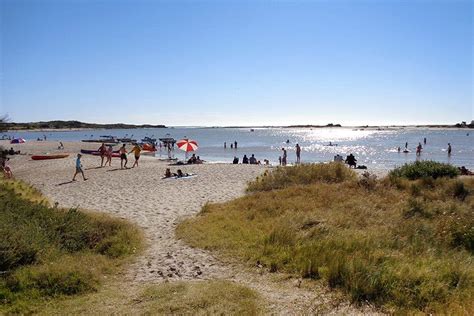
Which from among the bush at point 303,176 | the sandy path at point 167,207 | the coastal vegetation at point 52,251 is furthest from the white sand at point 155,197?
the bush at point 303,176

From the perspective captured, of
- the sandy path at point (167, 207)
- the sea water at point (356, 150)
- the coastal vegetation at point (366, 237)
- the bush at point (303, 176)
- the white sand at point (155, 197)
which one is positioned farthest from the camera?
the sea water at point (356, 150)

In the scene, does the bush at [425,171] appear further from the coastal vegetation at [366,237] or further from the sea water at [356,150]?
the sea water at [356,150]

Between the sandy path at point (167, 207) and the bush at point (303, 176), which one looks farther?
the bush at point (303, 176)

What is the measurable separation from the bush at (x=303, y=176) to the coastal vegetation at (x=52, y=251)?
24.8 ft

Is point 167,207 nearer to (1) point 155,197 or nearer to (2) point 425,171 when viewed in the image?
(1) point 155,197

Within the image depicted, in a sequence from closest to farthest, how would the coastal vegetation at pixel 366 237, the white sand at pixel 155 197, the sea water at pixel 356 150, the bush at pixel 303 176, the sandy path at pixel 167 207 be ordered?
the coastal vegetation at pixel 366 237
the sandy path at pixel 167 207
the white sand at pixel 155 197
the bush at pixel 303 176
the sea water at pixel 356 150

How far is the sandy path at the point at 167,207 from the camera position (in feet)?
21.1

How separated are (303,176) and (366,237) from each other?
8.52 meters

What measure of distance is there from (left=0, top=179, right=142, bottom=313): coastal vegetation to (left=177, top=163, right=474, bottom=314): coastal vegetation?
5.76ft

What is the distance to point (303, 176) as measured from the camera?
1722 centimetres

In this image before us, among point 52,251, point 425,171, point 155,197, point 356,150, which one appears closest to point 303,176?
point 425,171

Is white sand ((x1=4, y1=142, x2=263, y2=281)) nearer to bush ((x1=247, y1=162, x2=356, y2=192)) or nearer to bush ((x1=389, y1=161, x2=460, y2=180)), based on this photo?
bush ((x1=247, y1=162, x2=356, y2=192))

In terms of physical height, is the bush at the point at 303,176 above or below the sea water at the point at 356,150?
above

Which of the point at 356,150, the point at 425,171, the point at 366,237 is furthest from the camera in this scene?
the point at 356,150
